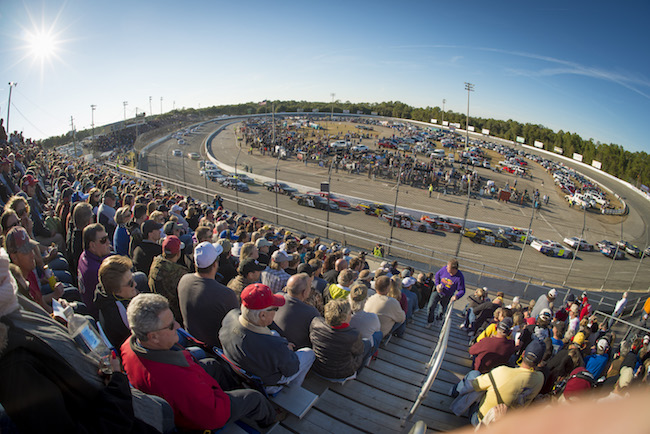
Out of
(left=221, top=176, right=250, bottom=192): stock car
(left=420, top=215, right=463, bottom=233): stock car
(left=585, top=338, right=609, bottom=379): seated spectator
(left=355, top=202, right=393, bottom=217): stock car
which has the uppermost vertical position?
(left=585, top=338, right=609, bottom=379): seated spectator

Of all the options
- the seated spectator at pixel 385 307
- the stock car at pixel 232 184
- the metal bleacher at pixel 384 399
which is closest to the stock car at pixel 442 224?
the stock car at pixel 232 184

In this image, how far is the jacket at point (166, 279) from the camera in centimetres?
389

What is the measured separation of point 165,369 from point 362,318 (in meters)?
2.49

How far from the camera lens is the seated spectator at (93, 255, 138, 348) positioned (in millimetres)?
2980

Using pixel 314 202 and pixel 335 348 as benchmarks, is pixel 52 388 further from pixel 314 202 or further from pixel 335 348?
pixel 314 202

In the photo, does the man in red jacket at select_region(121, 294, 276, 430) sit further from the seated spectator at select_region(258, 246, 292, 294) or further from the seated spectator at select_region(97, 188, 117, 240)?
the seated spectator at select_region(97, 188, 117, 240)

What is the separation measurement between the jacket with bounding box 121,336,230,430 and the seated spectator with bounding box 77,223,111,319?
2008 millimetres

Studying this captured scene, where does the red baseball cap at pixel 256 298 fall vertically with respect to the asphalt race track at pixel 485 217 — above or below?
above

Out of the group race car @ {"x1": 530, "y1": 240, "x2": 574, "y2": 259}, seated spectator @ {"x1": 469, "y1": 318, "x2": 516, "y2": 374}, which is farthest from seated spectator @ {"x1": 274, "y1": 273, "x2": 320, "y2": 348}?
race car @ {"x1": 530, "y1": 240, "x2": 574, "y2": 259}

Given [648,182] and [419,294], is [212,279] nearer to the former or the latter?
[419,294]

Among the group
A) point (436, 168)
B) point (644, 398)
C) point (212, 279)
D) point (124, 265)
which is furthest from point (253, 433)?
point (436, 168)

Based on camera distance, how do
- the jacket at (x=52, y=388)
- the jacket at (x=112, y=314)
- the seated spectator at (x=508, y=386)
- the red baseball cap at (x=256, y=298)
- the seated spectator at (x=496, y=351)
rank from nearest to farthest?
1. the jacket at (x=52, y=388)
2. the red baseball cap at (x=256, y=298)
3. the jacket at (x=112, y=314)
4. the seated spectator at (x=508, y=386)
5. the seated spectator at (x=496, y=351)

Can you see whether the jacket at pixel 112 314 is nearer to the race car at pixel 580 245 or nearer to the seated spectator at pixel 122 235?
the seated spectator at pixel 122 235

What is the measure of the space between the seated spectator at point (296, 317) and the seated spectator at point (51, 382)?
1.86 metres
